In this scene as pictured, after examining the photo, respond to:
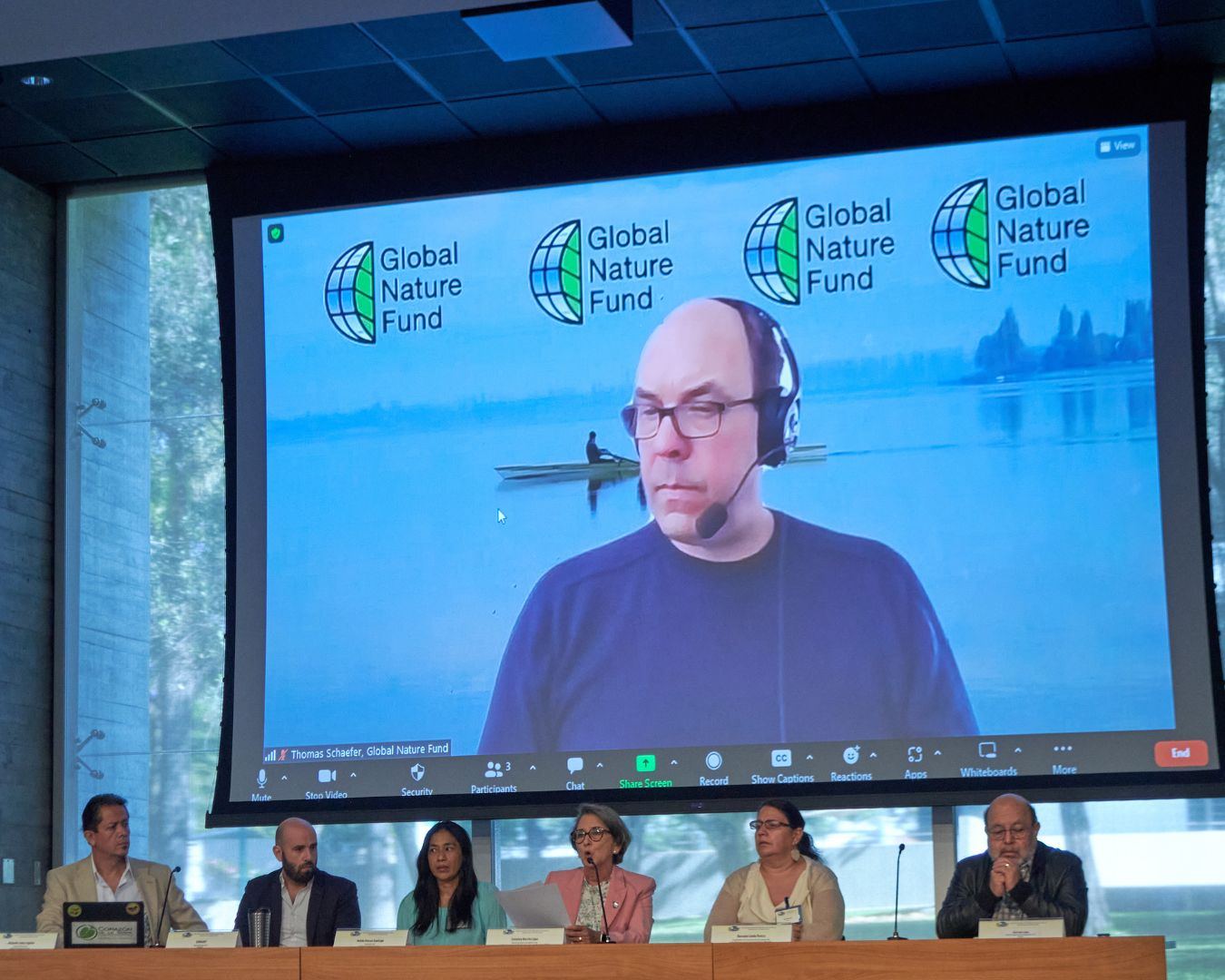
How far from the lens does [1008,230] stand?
6.25m

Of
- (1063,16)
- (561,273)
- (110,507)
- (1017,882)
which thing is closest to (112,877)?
(110,507)

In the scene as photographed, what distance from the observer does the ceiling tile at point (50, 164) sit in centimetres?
699

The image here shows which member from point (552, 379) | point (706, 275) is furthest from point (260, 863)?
point (706, 275)

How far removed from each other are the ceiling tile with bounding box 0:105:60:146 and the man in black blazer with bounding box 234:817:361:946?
2839 millimetres

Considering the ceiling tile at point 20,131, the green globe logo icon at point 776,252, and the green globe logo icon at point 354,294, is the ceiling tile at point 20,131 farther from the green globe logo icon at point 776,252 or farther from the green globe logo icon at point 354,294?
the green globe logo icon at point 776,252

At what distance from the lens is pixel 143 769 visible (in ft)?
23.0

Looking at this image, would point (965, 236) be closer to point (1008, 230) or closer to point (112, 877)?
point (1008, 230)

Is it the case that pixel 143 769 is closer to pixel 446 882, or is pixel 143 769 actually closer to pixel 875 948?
pixel 446 882

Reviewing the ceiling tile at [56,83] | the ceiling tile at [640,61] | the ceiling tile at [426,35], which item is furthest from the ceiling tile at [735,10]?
the ceiling tile at [56,83]

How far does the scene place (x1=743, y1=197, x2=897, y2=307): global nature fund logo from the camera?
6398 mm

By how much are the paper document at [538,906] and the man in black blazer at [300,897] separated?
0.98 metres

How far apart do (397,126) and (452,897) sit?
9.76ft

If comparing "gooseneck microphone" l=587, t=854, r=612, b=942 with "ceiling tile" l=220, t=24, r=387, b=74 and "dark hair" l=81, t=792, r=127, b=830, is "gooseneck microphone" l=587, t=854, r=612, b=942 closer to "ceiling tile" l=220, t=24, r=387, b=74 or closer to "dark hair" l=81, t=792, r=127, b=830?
"dark hair" l=81, t=792, r=127, b=830

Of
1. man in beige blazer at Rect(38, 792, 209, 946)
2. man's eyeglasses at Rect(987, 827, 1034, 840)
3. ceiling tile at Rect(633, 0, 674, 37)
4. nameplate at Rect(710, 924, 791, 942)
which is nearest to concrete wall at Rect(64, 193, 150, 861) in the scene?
man in beige blazer at Rect(38, 792, 209, 946)
